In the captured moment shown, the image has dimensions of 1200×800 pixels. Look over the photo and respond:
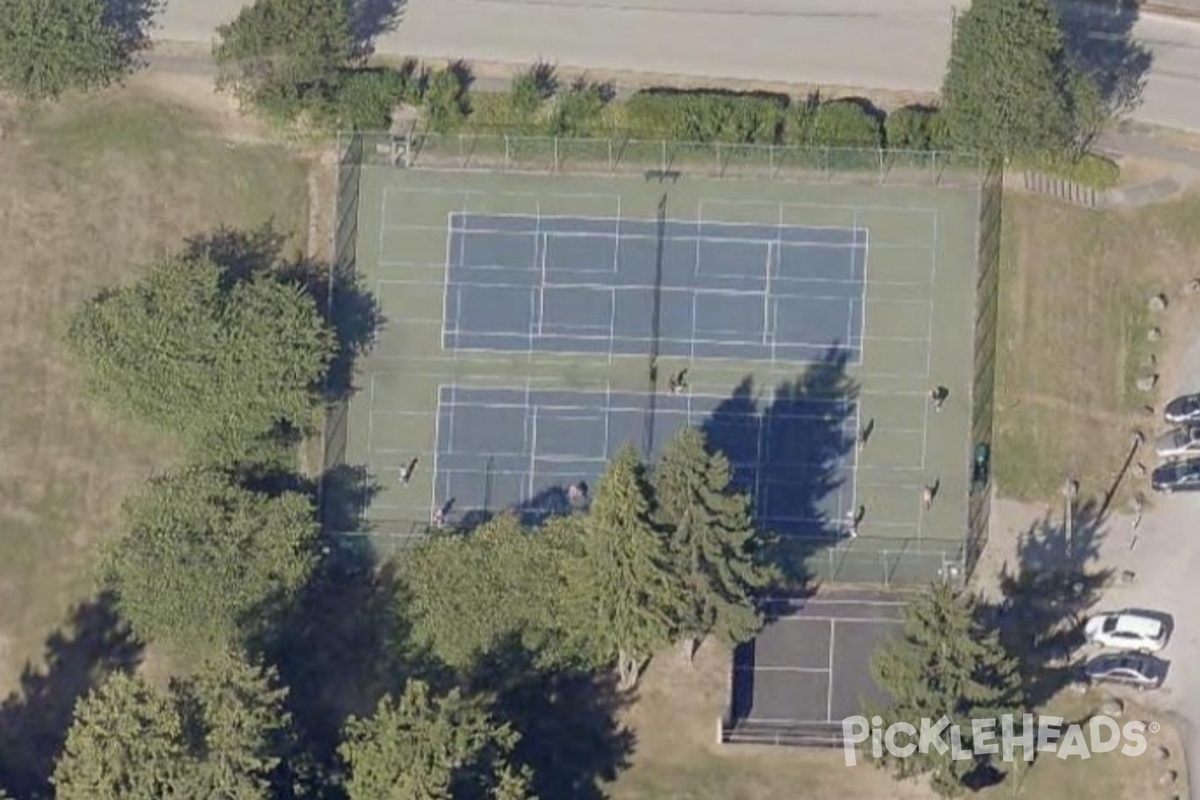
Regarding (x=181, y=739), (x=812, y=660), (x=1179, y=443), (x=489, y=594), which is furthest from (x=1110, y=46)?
(x=181, y=739)

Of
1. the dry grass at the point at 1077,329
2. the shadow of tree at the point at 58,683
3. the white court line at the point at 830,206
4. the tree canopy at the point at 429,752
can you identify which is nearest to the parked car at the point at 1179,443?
the dry grass at the point at 1077,329

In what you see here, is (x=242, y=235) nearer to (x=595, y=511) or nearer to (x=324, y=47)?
(x=324, y=47)

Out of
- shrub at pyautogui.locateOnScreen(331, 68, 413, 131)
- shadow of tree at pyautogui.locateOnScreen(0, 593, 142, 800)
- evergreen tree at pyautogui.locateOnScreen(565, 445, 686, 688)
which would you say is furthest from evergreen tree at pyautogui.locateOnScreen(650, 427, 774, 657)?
shadow of tree at pyautogui.locateOnScreen(0, 593, 142, 800)

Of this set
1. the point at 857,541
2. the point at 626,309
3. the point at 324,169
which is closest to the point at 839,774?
the point at 857,541

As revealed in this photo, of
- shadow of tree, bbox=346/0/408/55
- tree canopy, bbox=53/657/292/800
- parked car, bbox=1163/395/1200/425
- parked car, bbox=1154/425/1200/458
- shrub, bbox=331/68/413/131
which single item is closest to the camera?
tree canopy, bbox=53/657/292/800

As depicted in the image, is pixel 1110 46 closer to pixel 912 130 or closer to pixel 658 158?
pixel 912 130

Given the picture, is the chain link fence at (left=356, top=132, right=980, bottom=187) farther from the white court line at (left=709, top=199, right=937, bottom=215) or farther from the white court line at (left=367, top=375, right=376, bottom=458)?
the white court line at (left=367, top=375, right=376, bottom=458)
